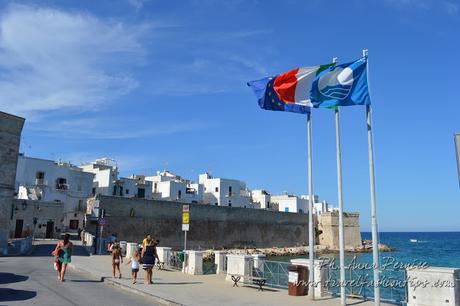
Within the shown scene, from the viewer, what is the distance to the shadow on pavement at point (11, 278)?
16.4 meters

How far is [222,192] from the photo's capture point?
92.7 meters

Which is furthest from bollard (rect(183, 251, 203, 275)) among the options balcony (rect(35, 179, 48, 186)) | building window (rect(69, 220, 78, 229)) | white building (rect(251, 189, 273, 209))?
white building (rect(251, 189, 273, 209))

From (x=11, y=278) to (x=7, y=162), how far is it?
19848 mm

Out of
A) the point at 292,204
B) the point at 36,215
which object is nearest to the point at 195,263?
the point at 36,215

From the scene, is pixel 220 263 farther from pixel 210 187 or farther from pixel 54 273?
pixel 210 187

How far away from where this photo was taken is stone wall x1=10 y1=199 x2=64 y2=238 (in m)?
50.9

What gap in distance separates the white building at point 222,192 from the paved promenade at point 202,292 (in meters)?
72.4

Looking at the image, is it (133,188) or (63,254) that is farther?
(133,188)

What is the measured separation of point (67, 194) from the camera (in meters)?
68.1

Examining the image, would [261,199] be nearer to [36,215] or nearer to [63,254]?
[36,215]

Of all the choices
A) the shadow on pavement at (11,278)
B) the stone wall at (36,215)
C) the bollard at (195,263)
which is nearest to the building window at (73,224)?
the stone wall at (36,215)

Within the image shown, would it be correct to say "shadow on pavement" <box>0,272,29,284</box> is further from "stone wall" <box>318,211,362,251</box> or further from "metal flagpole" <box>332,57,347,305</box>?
"stone wall" <box>318,211,362,251</box>

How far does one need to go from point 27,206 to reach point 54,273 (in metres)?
35.3

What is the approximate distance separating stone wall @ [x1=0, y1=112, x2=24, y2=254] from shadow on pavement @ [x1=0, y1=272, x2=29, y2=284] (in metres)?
16.2
